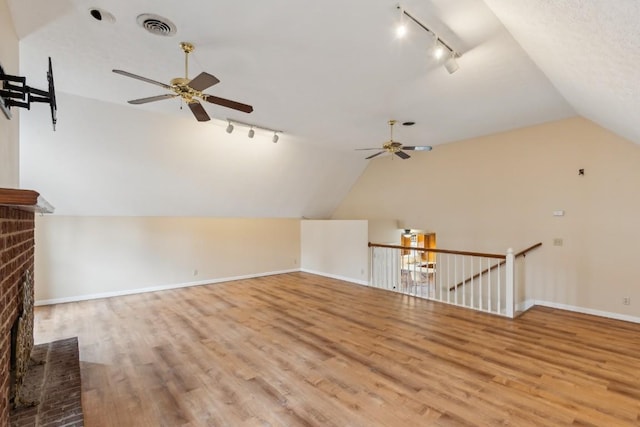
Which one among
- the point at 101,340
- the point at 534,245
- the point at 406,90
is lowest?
the point at 101,340

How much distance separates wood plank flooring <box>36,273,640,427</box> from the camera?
241cm

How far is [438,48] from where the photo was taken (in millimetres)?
2758

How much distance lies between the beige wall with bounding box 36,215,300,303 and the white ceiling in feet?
4.26

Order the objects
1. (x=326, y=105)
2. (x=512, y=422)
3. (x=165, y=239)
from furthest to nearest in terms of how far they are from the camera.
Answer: (x=165, y=239) < (x=326, y=105) < (x=512, y=422)

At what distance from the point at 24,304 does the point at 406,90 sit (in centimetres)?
443

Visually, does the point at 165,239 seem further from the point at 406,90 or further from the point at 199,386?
the point at 406,90

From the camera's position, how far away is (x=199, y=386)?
2.81m

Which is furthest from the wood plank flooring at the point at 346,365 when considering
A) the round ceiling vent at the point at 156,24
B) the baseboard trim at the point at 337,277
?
the round ceiling vent at the point at 156,24

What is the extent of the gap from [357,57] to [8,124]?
2951mm

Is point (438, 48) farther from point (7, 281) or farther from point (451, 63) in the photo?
point (7, 281)

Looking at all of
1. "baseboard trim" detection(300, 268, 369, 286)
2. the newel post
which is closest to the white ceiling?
the newel post

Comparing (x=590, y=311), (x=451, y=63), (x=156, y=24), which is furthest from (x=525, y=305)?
(x=156, y=24)

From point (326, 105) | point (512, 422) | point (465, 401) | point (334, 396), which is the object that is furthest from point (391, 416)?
point (326, 105)

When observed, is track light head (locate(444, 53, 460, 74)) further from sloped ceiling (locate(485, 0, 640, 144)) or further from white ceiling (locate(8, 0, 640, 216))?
sloped ceiling (locate(485, 0, 640, 144))
